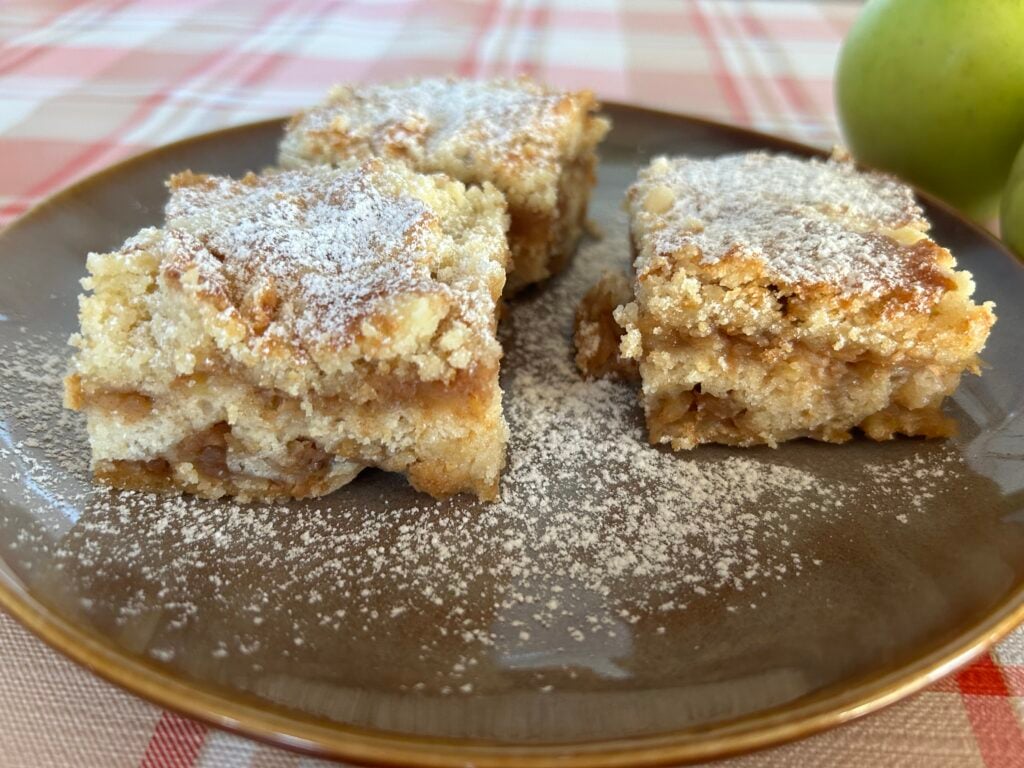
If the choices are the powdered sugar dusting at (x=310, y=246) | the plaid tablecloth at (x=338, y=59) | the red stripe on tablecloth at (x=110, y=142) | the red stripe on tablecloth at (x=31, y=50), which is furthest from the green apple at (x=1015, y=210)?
the red stripe on tablecloth at (x=31, y=50)

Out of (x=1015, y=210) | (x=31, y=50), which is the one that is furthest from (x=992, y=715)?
(x=31, y=50)

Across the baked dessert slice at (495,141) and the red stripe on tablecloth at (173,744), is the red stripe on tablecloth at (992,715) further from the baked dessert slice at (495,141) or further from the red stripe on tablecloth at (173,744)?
the baked dessert slice at (495,141)

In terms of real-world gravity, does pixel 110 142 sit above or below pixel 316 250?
below

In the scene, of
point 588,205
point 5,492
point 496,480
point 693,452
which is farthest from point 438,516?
point 588,205

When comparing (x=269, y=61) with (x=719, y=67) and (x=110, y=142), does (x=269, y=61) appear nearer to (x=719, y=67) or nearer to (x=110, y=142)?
(x=110, y=142)

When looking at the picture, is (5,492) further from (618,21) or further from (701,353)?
(618,21)
